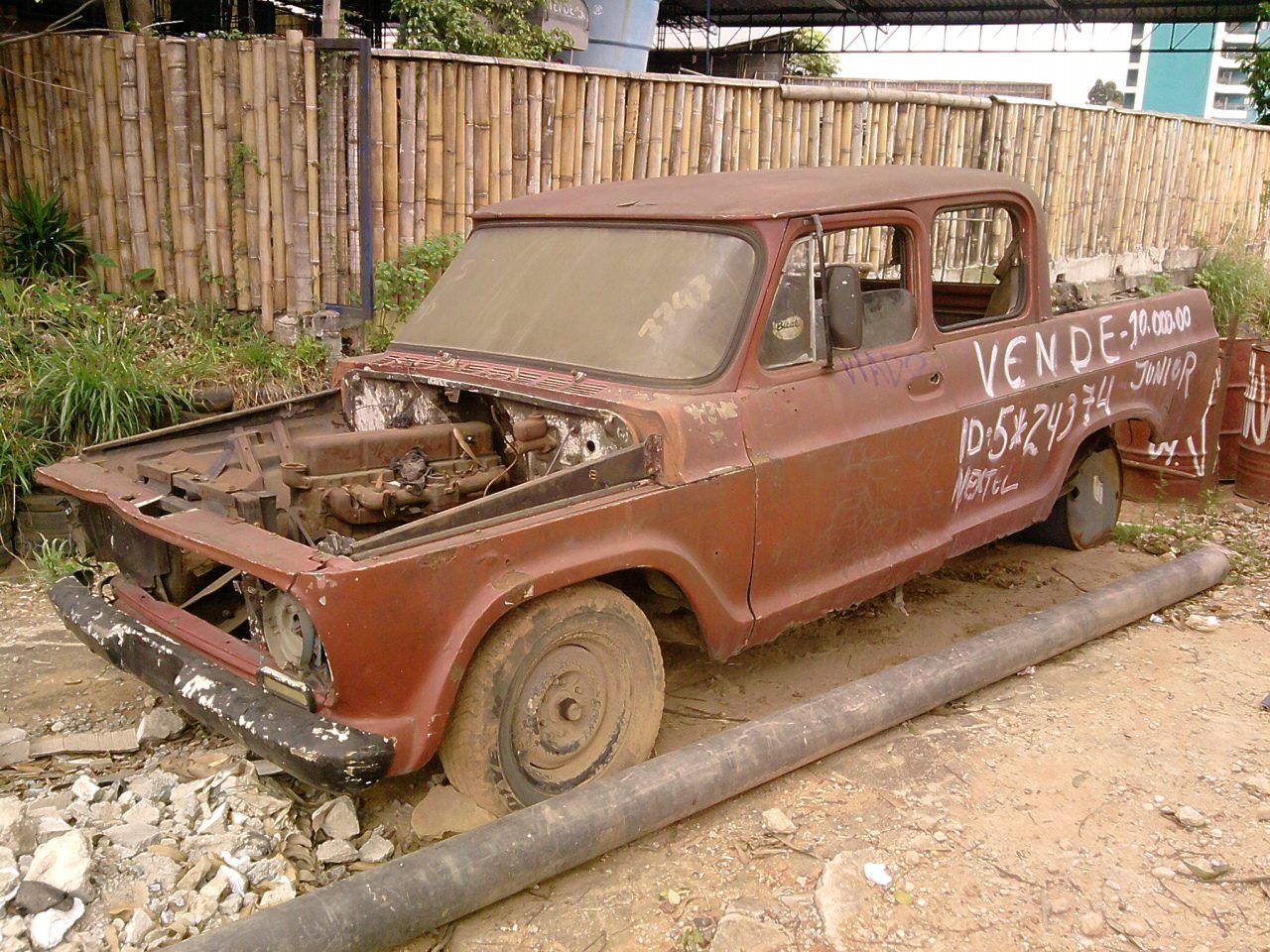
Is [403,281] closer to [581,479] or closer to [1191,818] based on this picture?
[581,479]

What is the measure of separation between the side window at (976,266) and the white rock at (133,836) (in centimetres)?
341

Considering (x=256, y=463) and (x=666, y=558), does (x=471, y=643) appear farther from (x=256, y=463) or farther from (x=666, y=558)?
(x=256, y=463)

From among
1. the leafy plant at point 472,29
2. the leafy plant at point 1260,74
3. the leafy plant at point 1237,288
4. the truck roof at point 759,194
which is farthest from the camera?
the leafy plant at point 1260,74

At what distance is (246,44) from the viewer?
22.1 feet

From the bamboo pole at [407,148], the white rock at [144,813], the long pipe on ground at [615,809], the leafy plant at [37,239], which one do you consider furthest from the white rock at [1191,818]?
the leafy plant at [37,239]

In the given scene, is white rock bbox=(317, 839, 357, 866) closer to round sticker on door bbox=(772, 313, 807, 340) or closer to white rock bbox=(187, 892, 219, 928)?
white rock bbox=(187, 892, 219, 928)

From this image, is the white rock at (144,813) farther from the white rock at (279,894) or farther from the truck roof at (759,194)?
the truck roof at (759,194)

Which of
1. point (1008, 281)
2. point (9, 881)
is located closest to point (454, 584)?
point (9, 881)

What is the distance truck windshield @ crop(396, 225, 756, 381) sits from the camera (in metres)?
3.77

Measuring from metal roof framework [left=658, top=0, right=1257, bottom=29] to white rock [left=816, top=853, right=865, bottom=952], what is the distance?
16642mm

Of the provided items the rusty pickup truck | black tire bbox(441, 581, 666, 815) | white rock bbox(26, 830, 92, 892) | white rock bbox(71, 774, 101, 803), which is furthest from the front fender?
white rock bbox(71, 774, 101, 803)

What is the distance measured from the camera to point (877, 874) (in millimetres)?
3109

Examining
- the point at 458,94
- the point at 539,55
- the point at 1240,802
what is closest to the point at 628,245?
the point at 1240,802

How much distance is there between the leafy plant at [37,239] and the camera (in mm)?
7086
